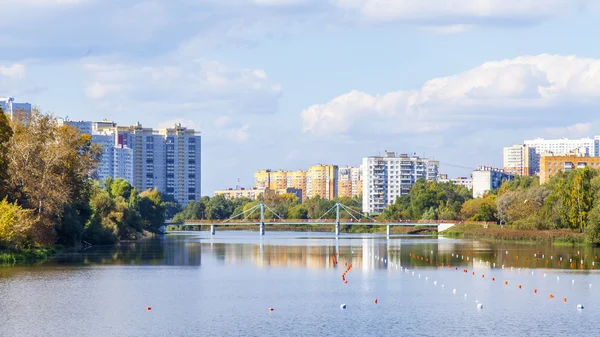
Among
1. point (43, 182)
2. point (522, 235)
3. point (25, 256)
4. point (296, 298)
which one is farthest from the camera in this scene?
point (522, 235)

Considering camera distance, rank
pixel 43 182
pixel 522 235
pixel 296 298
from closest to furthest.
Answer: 1. pixel 296 298
2. pixel 43 182
3. pixel 522 235

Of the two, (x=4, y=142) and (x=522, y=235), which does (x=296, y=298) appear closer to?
(x=4, y=142)

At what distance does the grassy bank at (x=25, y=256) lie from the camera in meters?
59.1

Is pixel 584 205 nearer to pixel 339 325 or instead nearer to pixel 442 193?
pixel 339 325

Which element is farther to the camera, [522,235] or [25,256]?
[522,235]

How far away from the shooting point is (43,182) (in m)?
68.1

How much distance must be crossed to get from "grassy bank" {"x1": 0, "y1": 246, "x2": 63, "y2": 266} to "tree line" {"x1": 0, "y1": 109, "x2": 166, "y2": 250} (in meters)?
0.62

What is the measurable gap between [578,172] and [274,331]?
7000cm

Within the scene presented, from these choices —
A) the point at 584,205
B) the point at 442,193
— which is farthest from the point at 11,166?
the point at 442,193

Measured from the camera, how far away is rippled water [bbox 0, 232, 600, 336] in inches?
1331

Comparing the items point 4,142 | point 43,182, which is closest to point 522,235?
point 43,182

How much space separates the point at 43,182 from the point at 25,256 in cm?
778

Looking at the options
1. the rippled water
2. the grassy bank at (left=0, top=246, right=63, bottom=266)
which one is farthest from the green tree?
the rippled water

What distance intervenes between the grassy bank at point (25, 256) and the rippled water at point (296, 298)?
53.8 inches
